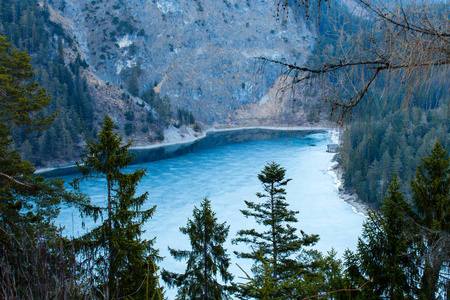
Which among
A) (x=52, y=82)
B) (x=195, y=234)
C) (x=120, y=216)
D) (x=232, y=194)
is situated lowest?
(x=232, y=194)

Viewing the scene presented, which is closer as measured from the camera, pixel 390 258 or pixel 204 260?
pixel 390 258

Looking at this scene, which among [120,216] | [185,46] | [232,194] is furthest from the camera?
[185,46]

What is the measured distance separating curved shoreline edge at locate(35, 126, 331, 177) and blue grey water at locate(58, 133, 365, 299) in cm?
444

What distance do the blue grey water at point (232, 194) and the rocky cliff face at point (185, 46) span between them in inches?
1651

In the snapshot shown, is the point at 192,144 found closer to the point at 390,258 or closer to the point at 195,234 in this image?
the point at 195,234

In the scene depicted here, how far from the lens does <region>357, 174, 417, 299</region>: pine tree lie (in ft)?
20.8

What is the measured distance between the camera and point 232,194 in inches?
1350

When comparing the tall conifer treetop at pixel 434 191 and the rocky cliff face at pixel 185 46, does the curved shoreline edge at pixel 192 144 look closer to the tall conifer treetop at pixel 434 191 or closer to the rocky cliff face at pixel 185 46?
the rocky cliff face at pixel 185 46

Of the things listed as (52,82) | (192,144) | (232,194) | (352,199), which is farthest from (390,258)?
(52,82)

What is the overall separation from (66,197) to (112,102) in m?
65.6

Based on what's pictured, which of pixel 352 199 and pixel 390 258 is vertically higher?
pixel 390 258

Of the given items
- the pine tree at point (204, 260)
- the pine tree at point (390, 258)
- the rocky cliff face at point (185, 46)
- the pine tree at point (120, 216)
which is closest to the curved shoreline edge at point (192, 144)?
the rocky cliff face at point (185, 46)

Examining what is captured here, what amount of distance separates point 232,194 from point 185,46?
253 feet

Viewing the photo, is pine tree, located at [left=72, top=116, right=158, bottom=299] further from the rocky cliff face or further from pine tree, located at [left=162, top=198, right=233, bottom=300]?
the rocky cliff face
